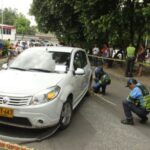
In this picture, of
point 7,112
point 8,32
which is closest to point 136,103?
point 7,112

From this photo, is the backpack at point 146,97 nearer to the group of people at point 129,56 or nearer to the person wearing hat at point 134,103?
the person wearing hat at point 134,103

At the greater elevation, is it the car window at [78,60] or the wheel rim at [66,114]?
the car window at [78,60]

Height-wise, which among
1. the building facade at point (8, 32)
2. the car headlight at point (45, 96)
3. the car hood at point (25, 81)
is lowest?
the building facade at point (8, 32)

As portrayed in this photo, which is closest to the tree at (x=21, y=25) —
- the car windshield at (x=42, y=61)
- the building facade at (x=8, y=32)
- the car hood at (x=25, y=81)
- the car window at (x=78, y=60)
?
the building facade at (x=8, y=32)

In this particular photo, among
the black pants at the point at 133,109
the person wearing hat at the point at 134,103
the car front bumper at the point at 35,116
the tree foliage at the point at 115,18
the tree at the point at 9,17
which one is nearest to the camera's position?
the car front bumper at the point at 35,116

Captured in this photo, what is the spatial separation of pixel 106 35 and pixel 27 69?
15.5m

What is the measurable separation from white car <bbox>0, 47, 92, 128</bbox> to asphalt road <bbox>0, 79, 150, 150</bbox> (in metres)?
0.36

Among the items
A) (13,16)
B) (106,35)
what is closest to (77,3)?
(106,35)

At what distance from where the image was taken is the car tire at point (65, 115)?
6.37 metres

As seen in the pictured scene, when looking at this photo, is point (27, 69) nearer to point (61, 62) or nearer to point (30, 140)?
point (61, 62)

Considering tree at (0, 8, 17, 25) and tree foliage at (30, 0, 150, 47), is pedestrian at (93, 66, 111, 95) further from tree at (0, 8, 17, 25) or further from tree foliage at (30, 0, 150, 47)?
tree at (0, 8, 17, 25)

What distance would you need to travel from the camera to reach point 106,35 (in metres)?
22.1

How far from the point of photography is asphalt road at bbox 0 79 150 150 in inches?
227

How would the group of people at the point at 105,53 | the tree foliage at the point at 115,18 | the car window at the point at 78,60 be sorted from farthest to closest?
the group of people at the point at 105,53 < the tree foliage at the point at 115,18 < the car window at the point at 78,60
